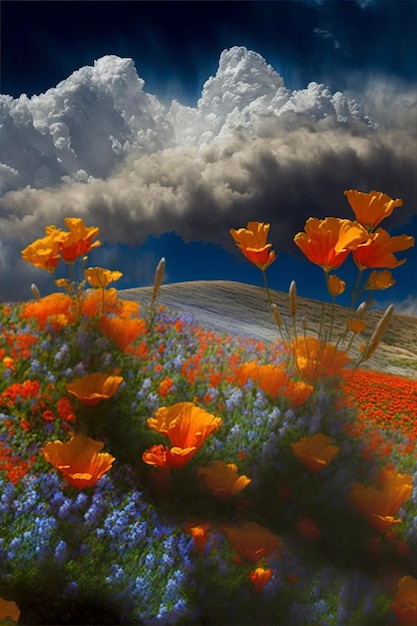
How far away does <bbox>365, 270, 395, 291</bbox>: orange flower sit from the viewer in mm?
1998

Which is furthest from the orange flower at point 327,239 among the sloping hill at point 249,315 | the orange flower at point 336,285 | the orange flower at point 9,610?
the orange flower at point 9,610

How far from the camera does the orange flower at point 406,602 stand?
1775 millimetres

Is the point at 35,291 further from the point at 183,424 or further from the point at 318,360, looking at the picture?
the point at 318,360

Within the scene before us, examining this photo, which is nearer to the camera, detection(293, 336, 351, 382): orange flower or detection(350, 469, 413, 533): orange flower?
detection(350, 469, 413, 533): orange flower

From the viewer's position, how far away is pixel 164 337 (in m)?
2.15

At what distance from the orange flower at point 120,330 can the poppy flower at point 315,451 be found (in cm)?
61

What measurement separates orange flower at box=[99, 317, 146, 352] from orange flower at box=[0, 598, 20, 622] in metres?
0.79

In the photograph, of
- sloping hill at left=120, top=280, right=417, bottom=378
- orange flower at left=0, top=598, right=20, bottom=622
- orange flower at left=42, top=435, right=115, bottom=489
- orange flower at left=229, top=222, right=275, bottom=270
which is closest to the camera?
orange flower at left=0, top=598, right=20, bottom=622

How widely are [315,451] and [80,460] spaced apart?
2.34 ft

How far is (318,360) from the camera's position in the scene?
6.72 ft

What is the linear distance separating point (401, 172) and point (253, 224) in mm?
891

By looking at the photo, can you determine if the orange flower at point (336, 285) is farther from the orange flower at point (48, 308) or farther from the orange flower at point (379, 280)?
the orange flower at point (48, 308)

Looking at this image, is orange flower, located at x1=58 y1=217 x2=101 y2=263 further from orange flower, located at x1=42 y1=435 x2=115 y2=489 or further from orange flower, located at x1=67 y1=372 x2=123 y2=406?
orange flower, located at x1=42 y1=435 x2=115 y2=489

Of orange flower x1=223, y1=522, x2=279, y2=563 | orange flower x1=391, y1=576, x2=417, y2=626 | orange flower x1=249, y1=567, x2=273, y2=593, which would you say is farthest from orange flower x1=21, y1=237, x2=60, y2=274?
orange flower x1=391, y1=576, x2=417, y2=626
